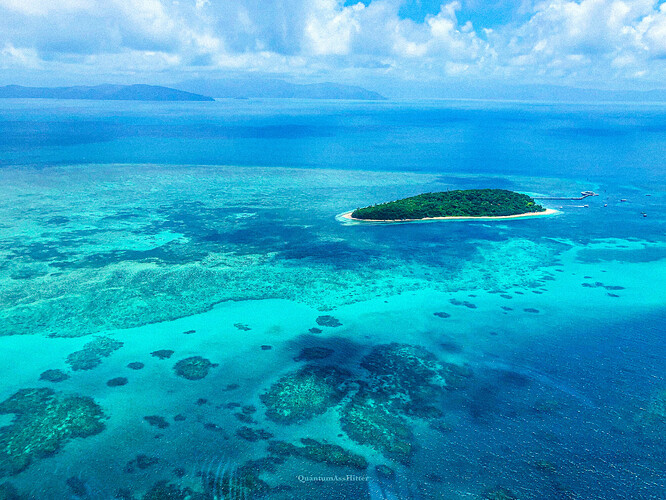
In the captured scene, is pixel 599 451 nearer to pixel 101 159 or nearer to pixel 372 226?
pixel 372 226

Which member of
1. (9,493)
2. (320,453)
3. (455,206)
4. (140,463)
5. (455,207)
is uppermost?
(455,206)

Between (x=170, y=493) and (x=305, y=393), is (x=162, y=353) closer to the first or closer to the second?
(x=305, y=393)

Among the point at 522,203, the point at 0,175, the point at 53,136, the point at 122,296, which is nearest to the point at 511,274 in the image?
the point at 522,203

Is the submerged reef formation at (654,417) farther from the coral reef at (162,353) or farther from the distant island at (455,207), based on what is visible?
the distant island at (455,207)

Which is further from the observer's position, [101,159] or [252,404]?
[101,159]

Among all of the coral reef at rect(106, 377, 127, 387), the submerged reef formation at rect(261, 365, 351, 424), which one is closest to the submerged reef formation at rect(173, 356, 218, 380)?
the coral reef at rect(106, 377, 127, 387)

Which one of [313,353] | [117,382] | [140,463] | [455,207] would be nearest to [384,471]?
[313,353]

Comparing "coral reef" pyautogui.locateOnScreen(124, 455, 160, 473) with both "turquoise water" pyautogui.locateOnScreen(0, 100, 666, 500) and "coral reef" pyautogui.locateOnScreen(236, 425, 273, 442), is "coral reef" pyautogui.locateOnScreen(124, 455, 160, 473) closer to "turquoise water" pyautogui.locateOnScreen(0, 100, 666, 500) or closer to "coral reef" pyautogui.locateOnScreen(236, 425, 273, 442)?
"turquoise water" pyautogui.locateOnScreen(0, 100, 666, 500)
